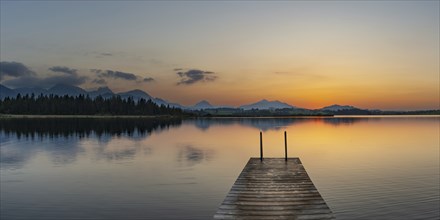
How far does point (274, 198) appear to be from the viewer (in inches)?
702

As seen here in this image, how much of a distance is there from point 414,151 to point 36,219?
154ft

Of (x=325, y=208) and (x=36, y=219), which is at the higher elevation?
(x=325, y=208)

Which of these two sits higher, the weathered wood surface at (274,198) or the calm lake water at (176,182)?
the weathered wood surface at (274,198)

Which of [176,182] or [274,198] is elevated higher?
[274,198]

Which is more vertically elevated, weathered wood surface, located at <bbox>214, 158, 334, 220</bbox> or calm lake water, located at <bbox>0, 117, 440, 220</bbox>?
weathered wood surface, located at <bbox>214, 158, 334, 220</bbox>

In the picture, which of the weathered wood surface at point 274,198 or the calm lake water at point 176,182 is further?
the calm lake water at point 176,182

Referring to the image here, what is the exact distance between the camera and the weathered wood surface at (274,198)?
1508 centimetres

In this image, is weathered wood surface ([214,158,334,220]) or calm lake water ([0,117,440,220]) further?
calm lake water ([0,117,440,220])

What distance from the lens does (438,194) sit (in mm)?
23484

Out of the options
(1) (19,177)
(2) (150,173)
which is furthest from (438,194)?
(1) (19,177)

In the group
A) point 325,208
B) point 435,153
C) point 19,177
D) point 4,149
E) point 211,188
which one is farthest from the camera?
point 4,149

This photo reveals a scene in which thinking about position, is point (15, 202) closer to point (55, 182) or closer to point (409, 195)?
point (55, 182)

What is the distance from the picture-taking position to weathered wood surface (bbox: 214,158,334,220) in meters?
15.1

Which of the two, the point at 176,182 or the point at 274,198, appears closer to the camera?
the point at 274,198
